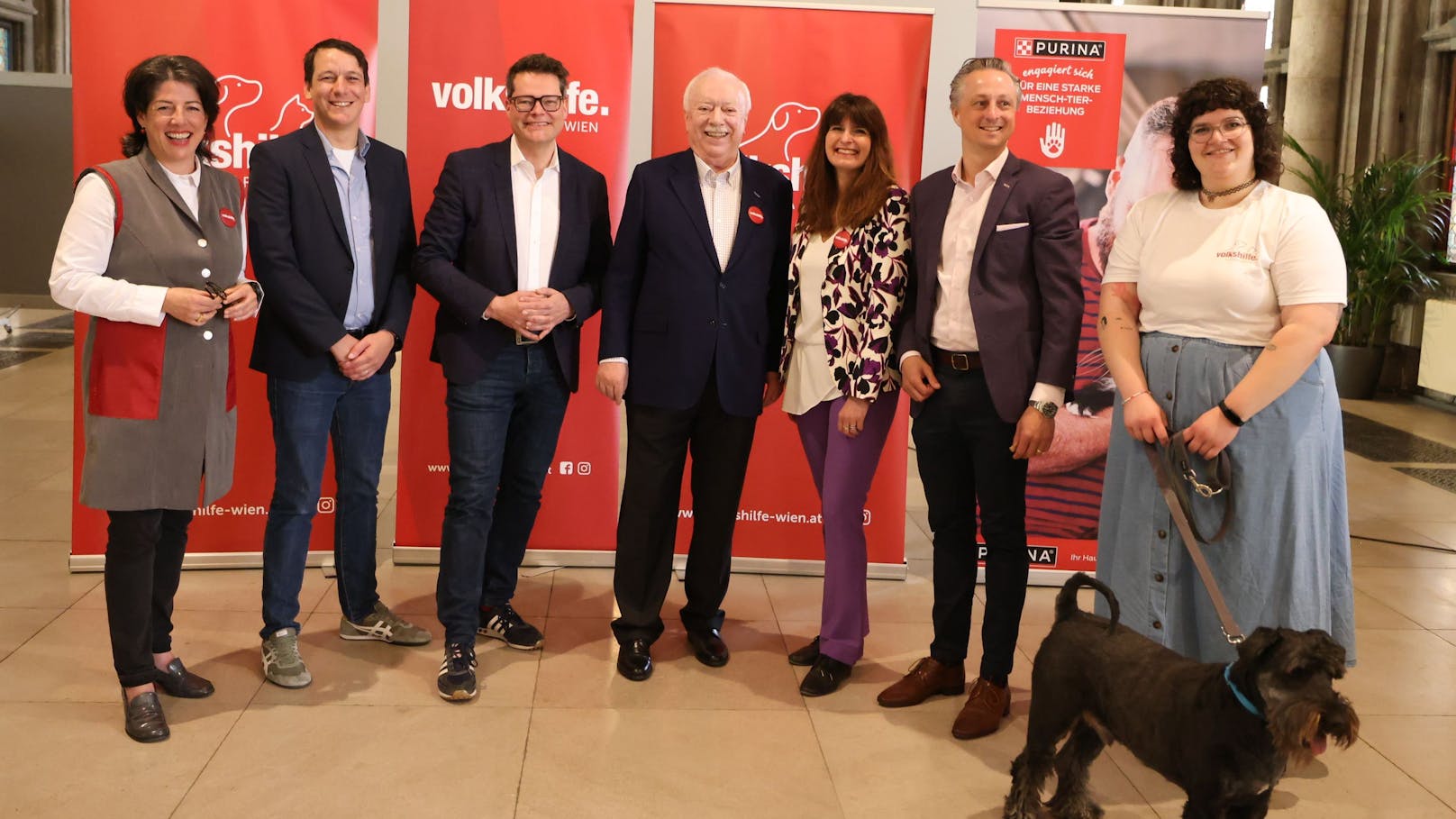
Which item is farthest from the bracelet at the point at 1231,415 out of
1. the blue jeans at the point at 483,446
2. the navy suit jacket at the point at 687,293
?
the blue jeans at the point at 483,446

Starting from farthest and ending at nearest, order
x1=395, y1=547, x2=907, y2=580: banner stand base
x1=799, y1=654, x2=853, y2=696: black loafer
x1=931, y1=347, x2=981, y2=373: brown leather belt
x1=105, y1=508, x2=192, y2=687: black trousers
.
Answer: x1=395, y1=547, x2=907, y2=580: banner stand base → x1=799, y1=654, x2=853, y2=696: black loafer → x1=931, y1=347, x2=981, y2=373: brown leather belt → x1=105, y1=508, x2=192, y2=687: black trousers

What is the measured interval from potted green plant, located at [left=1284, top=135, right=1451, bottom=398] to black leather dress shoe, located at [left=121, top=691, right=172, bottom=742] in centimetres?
879

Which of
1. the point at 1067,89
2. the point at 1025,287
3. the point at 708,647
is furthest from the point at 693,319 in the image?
the point at 1067,89

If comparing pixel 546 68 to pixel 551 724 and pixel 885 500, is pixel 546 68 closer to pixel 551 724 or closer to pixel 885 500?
pixel 551 724

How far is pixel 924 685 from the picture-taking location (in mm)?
3365

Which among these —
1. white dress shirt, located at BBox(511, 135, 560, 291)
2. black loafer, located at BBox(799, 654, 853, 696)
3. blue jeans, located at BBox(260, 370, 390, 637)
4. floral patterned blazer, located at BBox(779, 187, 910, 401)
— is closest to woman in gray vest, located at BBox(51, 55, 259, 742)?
blue jeans, located at BBox(260, 370, 390, 637)

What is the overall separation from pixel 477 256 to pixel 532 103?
0.44m

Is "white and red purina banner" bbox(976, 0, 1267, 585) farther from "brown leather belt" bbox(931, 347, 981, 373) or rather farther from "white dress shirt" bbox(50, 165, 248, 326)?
"white dress shirt" bbox(50, 165, 248, 326)

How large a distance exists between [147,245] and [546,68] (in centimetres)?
111

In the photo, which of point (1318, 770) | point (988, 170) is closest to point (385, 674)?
point (988, 170)

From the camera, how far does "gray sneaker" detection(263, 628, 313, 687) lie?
333cm

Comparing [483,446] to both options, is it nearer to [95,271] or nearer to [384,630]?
[384,630]

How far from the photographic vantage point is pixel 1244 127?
255 cm

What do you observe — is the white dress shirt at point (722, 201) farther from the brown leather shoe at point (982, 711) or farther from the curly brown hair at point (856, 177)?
the brown leather shoe at point (982, 711)
